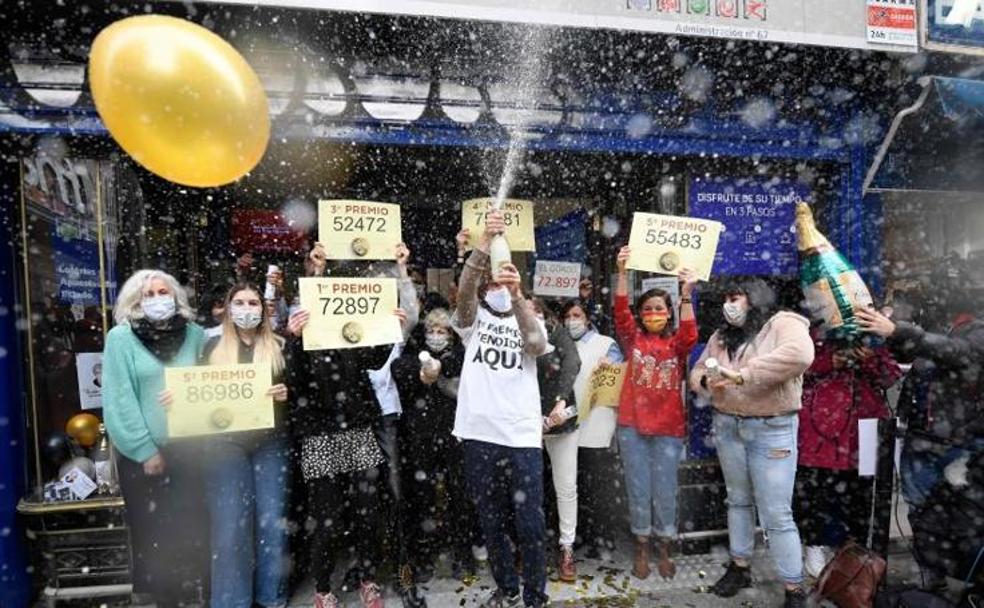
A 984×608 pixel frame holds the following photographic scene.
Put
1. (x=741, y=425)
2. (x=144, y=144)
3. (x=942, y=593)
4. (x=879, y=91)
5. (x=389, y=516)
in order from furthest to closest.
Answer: (x=879, y=91)
(x=389, y=516)
(x=741, y=425)
(x=942, y=593)
(x=144, y=144)

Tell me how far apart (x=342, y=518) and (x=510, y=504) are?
112 centimetres

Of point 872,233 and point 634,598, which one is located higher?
point 872,233

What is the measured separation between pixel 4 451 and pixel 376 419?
2.66 meters

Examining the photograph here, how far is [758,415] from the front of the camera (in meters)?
3.71

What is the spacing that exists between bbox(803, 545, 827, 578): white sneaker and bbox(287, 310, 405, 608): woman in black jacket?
3295 millimetres

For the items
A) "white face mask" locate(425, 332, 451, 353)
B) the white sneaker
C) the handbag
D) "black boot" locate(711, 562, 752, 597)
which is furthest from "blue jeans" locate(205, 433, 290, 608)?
the white sneaker

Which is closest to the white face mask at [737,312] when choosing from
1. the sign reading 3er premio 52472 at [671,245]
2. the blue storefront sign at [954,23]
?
A: the sign reading 3er premio 52472 at [671,245]

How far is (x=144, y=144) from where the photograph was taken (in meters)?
2.82

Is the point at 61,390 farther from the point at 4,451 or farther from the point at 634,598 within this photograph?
the point at 634,598

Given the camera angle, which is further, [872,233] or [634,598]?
[872,233]

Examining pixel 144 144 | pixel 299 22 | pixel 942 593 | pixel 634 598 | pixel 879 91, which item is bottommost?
pixel 634 598

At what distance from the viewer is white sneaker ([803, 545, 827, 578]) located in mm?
4219

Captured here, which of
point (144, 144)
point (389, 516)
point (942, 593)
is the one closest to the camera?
point (144, 144)

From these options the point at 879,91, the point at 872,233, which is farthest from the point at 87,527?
the point at 879,91
